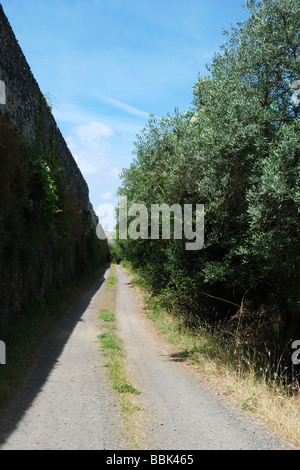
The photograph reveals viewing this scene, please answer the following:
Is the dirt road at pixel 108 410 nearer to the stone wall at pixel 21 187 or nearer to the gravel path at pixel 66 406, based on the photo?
the gravel path at pixel 66 406

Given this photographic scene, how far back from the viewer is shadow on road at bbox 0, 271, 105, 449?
15.1 feet

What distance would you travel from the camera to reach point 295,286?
7.47 m

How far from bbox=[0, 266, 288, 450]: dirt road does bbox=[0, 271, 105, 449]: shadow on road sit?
1cm

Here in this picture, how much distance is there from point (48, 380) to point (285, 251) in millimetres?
4780

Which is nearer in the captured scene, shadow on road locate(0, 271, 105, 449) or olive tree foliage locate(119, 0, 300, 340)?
shadow on road locate(0, 271, 105, 449)

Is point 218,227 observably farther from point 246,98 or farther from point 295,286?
point 246,98

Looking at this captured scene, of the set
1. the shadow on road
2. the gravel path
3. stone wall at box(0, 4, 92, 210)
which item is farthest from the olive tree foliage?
stone wall at box(0, 4, 92, 210)

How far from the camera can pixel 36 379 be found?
636 centimetres

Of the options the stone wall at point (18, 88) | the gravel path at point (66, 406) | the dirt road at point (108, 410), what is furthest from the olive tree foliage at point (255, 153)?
the stone wall at point (18, 88)

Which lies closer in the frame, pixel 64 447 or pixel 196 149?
pixel 64 447

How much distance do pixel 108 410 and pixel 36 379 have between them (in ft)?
6.00

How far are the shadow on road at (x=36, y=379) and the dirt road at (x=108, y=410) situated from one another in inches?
0.6

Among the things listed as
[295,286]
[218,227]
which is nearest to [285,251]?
[295,286]

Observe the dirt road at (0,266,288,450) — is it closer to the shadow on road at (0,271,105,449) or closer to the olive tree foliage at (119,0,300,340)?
the shadow on road at (0,271,105,449)
